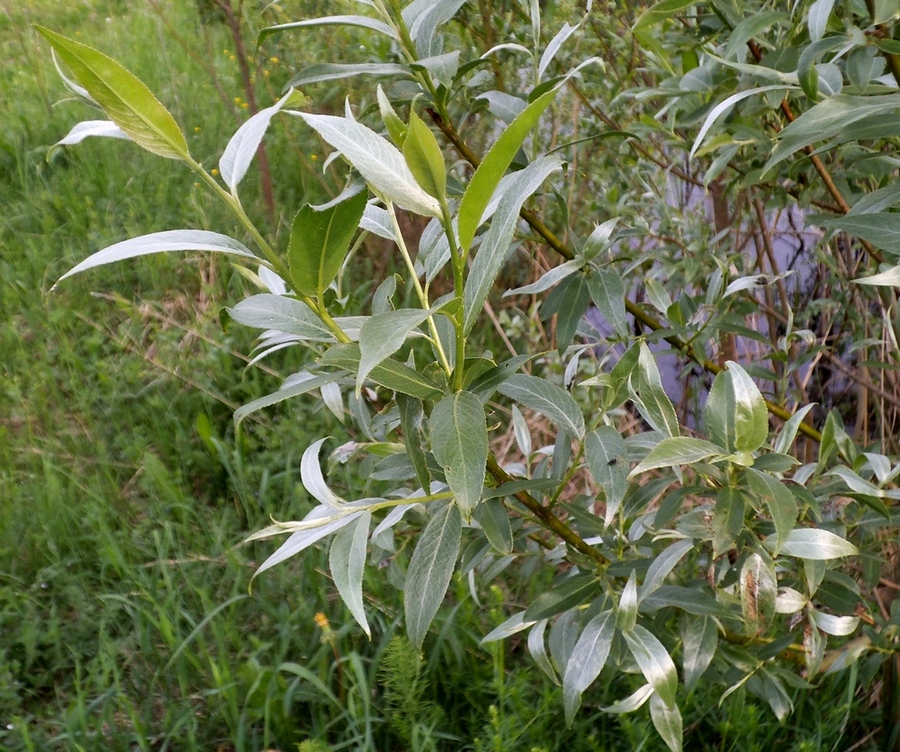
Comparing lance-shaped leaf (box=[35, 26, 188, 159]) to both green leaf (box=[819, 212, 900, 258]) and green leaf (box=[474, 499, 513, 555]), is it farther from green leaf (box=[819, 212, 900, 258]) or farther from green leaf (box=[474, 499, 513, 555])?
green leaf (box=[819, 212, 900, 258])

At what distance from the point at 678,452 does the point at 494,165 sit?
0.34 m

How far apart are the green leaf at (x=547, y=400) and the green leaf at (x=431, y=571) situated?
14 cm

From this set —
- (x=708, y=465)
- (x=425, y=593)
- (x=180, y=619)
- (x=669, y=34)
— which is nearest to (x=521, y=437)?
(x=708, y=465)

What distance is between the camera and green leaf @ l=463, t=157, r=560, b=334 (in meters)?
0.66

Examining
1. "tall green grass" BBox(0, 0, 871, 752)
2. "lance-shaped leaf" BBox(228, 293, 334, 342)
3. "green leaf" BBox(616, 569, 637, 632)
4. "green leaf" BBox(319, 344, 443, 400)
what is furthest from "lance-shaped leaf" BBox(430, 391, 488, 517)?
"tall green grass" BBox(0, 0, 871, 752)

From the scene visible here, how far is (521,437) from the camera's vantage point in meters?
1.30

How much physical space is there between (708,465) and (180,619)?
157 cm

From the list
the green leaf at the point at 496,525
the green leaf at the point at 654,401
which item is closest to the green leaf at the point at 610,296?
the green leaf at the point at 654,401

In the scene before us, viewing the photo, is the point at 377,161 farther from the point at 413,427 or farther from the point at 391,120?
the point at 413,427

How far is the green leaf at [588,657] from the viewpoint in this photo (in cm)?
95

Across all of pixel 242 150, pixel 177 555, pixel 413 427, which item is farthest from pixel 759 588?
pixel 177 555

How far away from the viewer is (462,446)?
647 mm

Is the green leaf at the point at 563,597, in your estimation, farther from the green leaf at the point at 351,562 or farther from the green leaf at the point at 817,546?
the green leaf at the point at 351,562

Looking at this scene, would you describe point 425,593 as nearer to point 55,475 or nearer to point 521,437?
point 521,437
